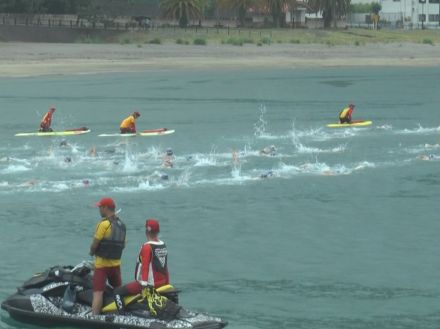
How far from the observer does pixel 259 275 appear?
23359 millimetres

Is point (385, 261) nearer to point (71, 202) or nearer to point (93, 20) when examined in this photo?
point (71, 202)

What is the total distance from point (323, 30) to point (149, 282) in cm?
10156

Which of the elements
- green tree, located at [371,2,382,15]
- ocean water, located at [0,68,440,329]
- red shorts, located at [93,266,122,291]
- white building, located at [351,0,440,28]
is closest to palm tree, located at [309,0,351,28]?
green tree, located at [371,2,382,15]

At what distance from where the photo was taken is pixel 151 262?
16812 millimetres

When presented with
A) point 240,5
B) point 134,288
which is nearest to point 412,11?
point 240,5

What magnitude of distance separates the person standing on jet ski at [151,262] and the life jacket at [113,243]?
1.27ft

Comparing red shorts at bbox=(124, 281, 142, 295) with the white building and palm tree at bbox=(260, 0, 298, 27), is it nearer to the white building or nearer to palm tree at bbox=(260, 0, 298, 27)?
palm tree at bbox=(260, 0, 298, 27)

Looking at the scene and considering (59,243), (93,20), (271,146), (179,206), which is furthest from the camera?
(93,20)

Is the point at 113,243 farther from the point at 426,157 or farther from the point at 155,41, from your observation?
the point at 155,41

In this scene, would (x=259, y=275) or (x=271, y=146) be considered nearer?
(x=259, y=275)

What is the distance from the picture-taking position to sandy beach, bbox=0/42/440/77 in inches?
3425

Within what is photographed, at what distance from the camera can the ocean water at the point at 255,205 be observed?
71.5 ft

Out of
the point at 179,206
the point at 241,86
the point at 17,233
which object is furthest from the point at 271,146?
the point at 241,86

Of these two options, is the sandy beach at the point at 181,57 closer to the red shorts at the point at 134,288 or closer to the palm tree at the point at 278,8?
the palm tree at the point at 278,8
